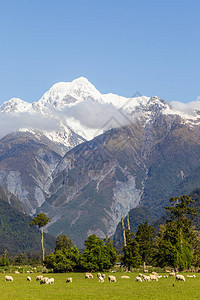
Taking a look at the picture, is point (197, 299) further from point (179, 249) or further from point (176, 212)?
point (176, 212)

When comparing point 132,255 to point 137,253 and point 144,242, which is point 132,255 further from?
point 144,242

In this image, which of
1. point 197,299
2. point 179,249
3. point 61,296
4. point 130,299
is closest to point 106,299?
point 130,299

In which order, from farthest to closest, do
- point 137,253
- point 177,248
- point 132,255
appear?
point 137,253 < point 132,255 < point 177,248

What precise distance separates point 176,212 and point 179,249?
16.7 meters

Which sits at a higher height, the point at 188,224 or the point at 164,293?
the point at 188,224

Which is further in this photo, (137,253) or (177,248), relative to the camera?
(137,253)

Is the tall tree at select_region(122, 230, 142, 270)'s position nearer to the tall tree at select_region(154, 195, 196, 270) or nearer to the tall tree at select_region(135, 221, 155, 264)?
the tall tree at select_region(135, 221, 155, 264)

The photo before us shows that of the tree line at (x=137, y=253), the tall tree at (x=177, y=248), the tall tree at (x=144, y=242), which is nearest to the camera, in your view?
the tall tree at (x=177, y=248)

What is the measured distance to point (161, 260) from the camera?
14300 cm

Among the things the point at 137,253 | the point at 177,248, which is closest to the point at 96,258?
the point at 137,253

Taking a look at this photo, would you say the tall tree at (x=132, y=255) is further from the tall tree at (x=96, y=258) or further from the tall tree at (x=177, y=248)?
the tall tree at (x=177, y=248)

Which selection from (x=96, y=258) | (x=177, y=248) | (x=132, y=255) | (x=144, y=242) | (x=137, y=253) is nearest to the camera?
(x=177, y=248)

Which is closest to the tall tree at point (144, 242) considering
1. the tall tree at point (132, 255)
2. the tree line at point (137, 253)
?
the tree line at point (137, 253)

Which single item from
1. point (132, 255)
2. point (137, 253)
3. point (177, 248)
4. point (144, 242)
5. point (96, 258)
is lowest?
point (96, 258)
